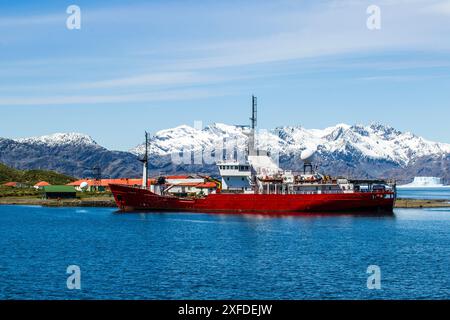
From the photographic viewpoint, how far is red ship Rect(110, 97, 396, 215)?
328ft

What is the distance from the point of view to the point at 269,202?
101750 mm

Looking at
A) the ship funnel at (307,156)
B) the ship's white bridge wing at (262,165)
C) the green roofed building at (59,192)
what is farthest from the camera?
the green roofed building at (59,192)

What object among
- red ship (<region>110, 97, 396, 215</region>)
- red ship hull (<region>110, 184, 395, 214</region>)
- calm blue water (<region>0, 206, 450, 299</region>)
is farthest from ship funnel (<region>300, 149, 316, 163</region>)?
calm blue water (<region>0, 206, 450, 299</region>)

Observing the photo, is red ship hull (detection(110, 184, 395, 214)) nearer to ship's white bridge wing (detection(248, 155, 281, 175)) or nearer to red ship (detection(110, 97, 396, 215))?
red ship (detection(110, 97, 396, 215))

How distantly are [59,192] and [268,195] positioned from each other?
69.2m

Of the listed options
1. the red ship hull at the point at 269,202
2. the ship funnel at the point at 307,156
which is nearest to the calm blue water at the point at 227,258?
the red ship hull at the point at 269,202

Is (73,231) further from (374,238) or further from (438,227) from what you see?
(438,227)

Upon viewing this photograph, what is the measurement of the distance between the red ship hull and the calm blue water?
8.76 m

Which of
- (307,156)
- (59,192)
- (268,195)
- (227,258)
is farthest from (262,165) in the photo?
(59,192)

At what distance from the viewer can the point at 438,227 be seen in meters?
85.6

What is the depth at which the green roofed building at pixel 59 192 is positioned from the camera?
153 metres

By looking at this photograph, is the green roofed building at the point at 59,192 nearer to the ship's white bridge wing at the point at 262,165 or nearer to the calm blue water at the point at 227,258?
the ship's white bridge wing at the point at 262,165

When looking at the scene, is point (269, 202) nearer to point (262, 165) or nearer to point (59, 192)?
point (262, 165)

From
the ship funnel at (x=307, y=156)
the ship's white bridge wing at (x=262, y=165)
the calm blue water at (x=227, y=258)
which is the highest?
the ship funnel at (x=307, y=156)
